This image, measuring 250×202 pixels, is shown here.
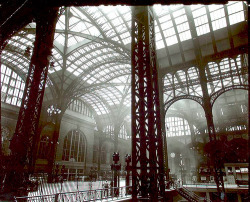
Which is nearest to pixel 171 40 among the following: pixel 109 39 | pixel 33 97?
pixel 109 39

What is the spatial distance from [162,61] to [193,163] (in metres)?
24.4

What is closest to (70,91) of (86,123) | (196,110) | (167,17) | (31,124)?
(86,123)

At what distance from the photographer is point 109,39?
2000cm

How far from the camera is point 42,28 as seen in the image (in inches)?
366

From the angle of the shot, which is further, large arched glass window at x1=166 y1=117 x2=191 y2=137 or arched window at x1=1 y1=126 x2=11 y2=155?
large arched glass window at x1=166 y1=117 x2=191 y2=137

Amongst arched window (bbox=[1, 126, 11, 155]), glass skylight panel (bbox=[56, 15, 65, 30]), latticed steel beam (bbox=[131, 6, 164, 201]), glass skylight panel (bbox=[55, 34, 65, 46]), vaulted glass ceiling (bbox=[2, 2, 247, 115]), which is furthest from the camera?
glass skylight panel (bbox=[55, 34, 65, 46])

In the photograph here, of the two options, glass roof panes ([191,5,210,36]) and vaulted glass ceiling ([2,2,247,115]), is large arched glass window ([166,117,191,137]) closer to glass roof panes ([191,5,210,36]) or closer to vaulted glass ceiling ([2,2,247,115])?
vaulted glass ceiling ([2,2,247,115])

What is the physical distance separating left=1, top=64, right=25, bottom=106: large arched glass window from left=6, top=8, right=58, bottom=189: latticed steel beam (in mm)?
18647

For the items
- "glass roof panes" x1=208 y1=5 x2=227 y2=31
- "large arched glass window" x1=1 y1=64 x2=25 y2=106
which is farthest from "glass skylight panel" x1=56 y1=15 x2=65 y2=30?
"glass roof panes" x1=208 y1=5 x2=227 y2=31

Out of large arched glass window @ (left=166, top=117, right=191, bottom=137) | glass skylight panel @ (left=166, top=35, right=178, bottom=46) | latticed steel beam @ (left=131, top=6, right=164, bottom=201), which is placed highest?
glass skylight panel @ (left=166, top=35, right=178, bottom=46)

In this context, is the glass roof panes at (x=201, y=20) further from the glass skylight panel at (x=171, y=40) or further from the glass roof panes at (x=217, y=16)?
the glass skylight panel at (x=171, y=40)

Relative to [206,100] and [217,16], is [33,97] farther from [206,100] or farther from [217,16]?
[217,16]

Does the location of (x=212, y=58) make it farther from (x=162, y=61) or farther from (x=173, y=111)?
(x=173, y=111)

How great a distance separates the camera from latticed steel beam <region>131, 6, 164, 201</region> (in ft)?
15.7
